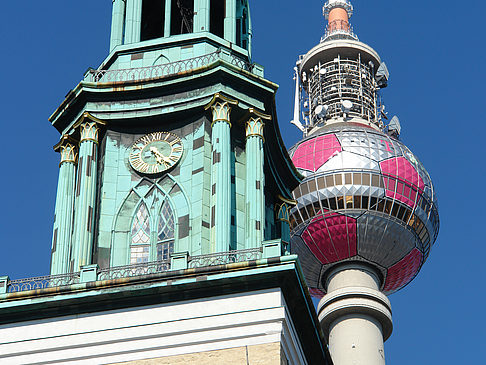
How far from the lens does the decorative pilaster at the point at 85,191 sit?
4194 cm

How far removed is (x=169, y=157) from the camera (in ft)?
146

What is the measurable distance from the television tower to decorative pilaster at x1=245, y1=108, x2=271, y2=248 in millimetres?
44100

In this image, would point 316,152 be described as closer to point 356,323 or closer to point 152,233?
point 356,323

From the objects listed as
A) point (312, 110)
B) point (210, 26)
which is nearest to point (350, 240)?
point (312, 110)

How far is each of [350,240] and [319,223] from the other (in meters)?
2.47

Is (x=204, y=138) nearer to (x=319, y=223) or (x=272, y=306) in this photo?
(x=272, y=306)

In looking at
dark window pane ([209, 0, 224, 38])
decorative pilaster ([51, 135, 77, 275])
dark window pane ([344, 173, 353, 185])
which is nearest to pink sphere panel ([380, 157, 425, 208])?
dark window pane ([344, 173, 353, 185])

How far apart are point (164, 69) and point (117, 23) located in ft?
14.4

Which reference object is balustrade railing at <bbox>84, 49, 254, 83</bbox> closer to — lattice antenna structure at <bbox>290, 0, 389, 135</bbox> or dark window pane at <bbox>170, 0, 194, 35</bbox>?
dark window pane at <bbox>170, 0, 194, 35</bbox>

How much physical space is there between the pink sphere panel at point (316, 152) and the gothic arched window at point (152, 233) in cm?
4979

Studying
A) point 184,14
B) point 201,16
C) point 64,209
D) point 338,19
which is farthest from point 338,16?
point 64,209

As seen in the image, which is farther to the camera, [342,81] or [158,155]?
[342,81]

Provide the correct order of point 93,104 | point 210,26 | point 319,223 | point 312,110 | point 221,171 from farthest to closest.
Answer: point 312,110, point 319,223, point 210,26, point 93,104, point 221,171

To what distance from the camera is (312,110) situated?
341 feet
